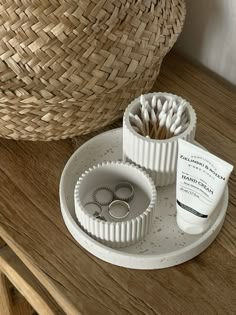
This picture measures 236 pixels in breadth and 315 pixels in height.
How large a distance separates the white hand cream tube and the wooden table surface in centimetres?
5

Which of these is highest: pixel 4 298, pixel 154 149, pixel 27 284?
pixel 154 149

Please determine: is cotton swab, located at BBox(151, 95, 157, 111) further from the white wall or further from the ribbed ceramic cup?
the white wall

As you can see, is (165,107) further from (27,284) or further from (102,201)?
(27,284)

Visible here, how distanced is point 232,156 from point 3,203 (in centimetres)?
24

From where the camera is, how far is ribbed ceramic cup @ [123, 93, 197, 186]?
1.76ft

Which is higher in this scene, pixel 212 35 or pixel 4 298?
pixel 212 35

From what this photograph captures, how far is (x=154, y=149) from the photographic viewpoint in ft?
1.77

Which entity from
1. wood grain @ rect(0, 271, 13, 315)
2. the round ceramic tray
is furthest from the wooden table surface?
wood grain @ rect(0, 271, 13, 315)

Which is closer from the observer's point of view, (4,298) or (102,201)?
(102,201)

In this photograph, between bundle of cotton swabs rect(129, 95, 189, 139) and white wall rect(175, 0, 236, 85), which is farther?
white wall rect(175, 0, 236, 85)

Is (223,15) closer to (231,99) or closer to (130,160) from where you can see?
(231,99)

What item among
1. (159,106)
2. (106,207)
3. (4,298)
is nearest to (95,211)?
(106,207)

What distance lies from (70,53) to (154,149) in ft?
0.38

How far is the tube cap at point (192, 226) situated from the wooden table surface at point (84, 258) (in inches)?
1.0
